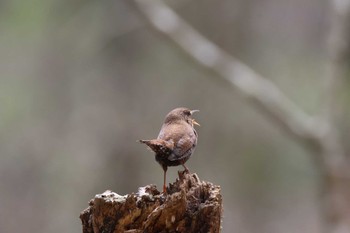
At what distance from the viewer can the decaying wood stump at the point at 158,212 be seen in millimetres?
2525

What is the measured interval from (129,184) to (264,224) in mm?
2432

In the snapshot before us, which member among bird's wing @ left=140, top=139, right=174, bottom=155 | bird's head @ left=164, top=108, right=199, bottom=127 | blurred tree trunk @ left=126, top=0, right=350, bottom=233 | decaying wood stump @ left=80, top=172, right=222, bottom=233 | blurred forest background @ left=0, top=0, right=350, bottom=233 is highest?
blurred forest background @ left=0, top=0, right=350, bottom=233

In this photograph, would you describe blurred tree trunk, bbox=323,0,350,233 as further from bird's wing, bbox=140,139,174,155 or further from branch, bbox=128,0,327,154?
bird's wing, bbox=140,139,174,155

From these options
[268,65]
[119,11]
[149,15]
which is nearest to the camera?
[149,15]

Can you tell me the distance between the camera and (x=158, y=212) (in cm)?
252

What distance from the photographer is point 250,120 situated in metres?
10.1

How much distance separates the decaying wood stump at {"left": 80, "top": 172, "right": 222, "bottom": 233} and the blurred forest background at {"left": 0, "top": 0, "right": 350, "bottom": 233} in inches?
254

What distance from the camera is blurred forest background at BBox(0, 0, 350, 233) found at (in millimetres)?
9391

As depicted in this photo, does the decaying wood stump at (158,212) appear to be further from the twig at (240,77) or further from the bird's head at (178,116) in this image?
the twig at (240,77)

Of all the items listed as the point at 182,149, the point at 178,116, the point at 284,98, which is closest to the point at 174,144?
the point at 182,149

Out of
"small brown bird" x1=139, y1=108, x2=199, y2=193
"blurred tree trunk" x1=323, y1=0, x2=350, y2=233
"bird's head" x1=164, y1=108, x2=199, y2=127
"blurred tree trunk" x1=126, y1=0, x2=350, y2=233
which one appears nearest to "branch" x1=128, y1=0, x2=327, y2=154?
"blurred tree trunk" x1=126, y1=0, x2=350, y2=233

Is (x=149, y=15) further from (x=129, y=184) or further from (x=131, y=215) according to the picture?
(x=131, y=215)

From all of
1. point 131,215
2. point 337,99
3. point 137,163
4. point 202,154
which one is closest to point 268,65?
point 202,154

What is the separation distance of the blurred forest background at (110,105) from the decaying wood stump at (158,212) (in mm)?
6441
